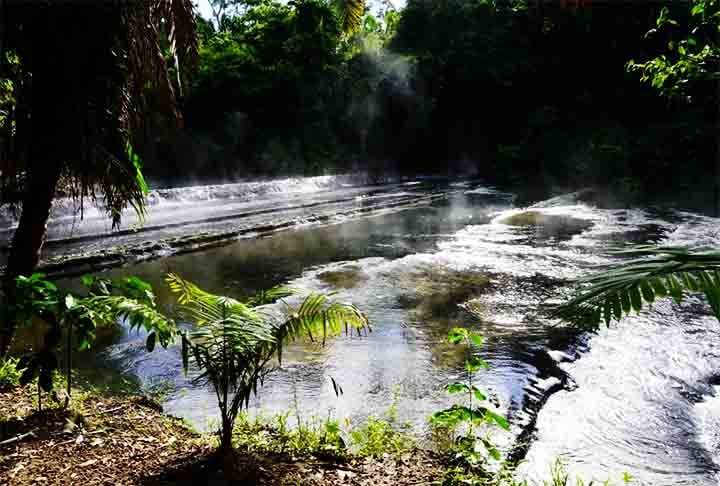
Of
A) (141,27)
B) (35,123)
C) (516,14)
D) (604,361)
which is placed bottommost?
(604,361)

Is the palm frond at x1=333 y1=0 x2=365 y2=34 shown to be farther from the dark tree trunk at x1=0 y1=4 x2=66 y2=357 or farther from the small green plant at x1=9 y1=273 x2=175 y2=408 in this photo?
the small green plant at x1=9 y1=273 x2=175 y2=408

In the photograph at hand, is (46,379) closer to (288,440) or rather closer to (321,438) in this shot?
(288,440)

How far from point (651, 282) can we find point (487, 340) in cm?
357

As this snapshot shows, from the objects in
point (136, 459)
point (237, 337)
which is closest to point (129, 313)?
point (237, 337)

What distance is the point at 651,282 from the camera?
73.6 inches

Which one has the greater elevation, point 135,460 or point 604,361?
point 135,460

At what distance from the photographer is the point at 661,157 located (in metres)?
20.9

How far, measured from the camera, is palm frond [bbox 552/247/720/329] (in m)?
1.81

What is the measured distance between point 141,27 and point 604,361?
4.79 metres

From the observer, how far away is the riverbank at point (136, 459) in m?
2.60

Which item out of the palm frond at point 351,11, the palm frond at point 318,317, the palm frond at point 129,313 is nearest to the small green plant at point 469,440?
the palm frond at point 318,317

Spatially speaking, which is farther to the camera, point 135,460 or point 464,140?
point 464,140

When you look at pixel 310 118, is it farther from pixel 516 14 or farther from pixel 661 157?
pixel 661 157

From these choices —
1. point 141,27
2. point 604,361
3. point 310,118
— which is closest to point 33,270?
point 141,27
